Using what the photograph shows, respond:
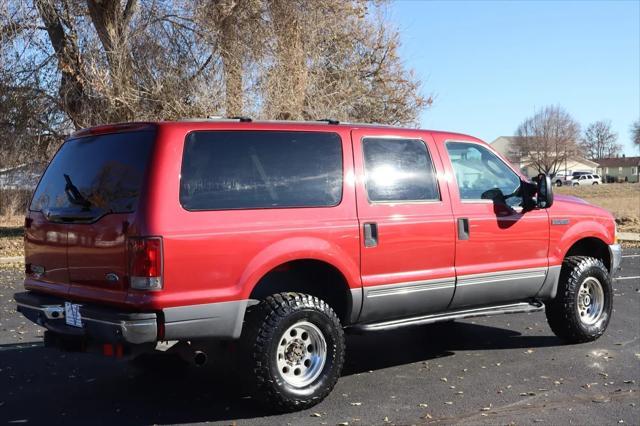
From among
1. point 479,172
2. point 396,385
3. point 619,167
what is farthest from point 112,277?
point 619,167

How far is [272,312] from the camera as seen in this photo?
16.1ft

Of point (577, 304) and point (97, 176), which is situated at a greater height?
point (97, 176)

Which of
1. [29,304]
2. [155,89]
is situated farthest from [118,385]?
[155,89]

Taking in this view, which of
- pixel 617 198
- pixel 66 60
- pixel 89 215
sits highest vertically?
pixel 66 60

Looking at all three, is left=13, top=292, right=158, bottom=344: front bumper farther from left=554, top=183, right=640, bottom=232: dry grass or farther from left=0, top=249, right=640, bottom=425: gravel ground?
left=554, top=183, right=640, bottom=232: dry grass

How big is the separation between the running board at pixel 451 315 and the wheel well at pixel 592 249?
1.05 metres

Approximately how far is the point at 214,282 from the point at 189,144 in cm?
97

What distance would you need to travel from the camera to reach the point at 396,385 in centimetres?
566

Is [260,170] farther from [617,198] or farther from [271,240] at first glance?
[617,198]

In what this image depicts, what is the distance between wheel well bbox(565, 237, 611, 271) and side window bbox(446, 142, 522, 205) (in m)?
1.26

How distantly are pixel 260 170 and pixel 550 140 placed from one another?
286 ft

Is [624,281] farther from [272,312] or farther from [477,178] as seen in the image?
[272,312]

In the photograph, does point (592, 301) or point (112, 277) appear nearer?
point (112, 277)

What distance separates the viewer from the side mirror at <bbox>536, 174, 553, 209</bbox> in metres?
6.39
